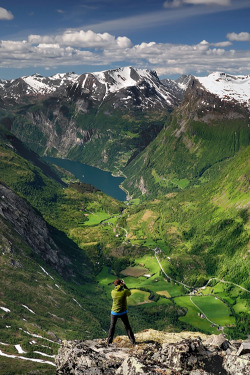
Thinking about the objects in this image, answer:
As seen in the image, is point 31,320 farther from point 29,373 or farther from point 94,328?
point 29,373

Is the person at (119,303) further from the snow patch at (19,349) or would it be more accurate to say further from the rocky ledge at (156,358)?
the snow patch at (19,349)

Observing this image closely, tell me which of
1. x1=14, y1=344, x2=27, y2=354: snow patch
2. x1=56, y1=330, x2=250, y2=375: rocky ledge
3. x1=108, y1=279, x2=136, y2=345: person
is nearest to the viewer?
x1=56, y1=330, x2=250, y2=375: rocky ledge

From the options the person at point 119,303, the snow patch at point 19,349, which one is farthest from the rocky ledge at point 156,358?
the snow patch at point 19,349

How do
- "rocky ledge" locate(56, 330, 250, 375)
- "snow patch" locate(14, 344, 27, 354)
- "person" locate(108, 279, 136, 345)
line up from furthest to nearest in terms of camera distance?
"snow patch" locate(14, 344, 27, 354), "person" locate(108, 279, 136, 345), "rocky ledge" locate(56, 330, 250, 375)

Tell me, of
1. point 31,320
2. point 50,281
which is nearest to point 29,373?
point 31,320

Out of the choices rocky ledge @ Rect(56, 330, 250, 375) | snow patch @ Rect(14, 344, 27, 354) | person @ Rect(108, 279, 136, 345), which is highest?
person @ Rect(108, 279, 136, 345)

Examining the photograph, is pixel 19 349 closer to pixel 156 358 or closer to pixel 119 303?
pixel 119 303

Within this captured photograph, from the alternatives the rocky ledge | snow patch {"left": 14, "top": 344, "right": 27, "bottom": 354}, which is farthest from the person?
snow patch {"left": 14, "top": 344, "right": 27, "bottom": 354}

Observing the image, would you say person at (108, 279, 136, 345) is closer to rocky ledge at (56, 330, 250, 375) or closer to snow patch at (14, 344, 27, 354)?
rocky ledge at (56, 330, 250, 375)
